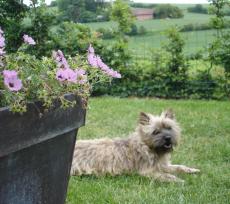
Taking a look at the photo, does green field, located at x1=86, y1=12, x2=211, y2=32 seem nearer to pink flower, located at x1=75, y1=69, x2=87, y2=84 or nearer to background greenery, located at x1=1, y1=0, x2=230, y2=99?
background greenery, located at x1=1, y1=0, x2=230, y2=99

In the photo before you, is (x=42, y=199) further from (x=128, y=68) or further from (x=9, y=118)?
(x=128, y=68)

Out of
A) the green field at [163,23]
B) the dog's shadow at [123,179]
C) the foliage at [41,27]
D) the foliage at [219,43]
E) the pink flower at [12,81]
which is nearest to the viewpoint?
the pink flower at [12,81]

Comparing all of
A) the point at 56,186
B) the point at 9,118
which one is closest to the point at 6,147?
the point at 9,118

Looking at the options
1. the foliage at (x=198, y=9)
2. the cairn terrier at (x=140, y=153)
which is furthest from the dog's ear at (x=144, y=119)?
the foliage at (x=198, y=9)

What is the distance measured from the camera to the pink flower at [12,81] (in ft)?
8.38

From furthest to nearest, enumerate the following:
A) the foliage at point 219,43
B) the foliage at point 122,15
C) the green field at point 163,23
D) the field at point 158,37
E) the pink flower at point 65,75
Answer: the green field at point 163,23 < the field at point 158,37 < the foliage at point 122,15 < the foliage at point 219,43 < the pink flower at point 65,75

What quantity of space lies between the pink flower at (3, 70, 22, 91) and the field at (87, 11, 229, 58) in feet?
27.5

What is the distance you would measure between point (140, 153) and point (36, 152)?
8.94 feet

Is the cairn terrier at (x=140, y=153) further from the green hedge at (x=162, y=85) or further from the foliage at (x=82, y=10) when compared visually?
the foliage at (x=82, y=10)

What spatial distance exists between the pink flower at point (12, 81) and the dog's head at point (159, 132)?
2.89 metres

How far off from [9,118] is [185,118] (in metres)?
5.83

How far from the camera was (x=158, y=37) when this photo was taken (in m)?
12.5

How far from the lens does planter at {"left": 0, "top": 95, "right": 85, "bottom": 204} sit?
258cm

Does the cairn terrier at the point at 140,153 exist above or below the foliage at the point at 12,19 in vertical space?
below
